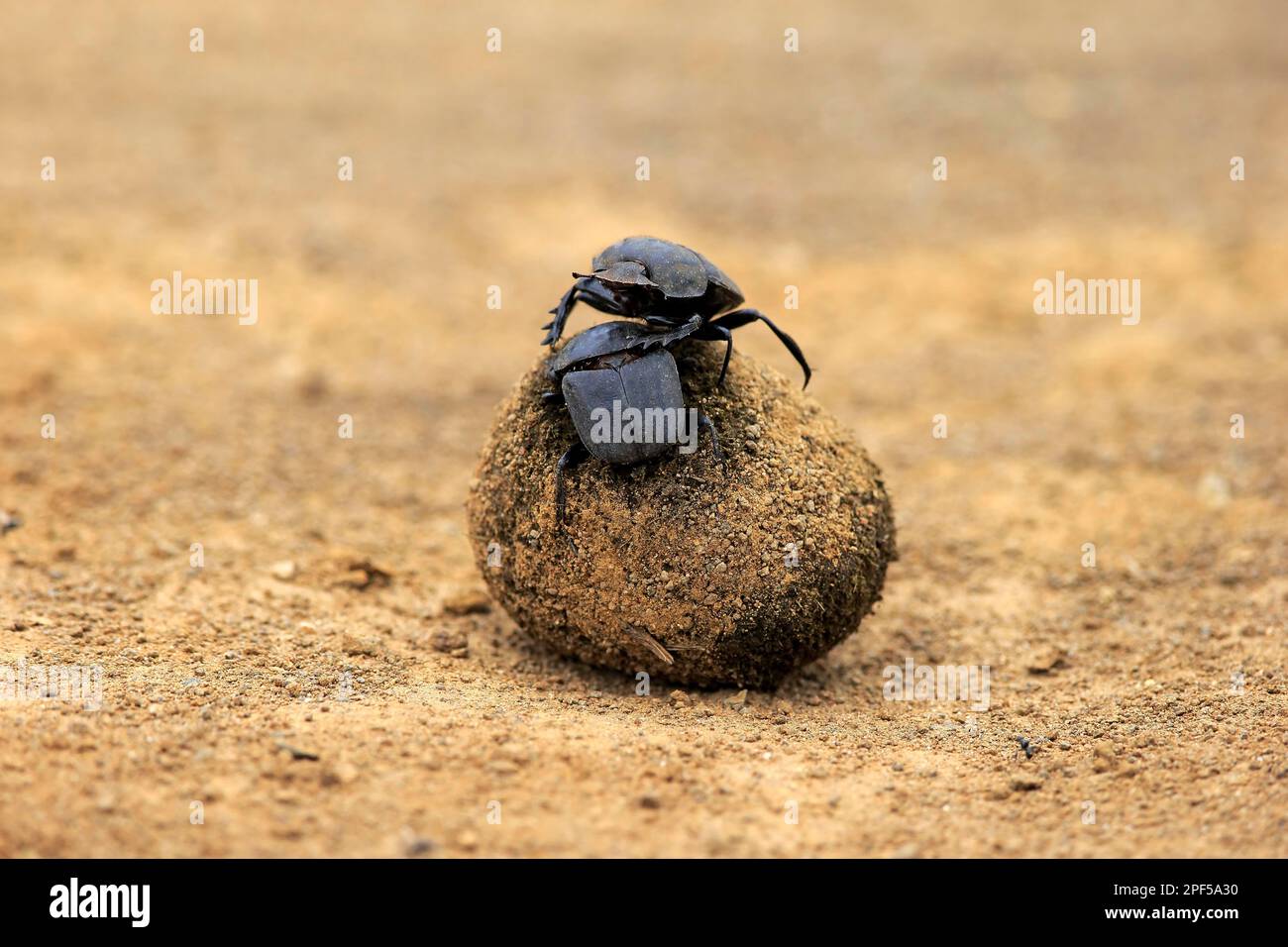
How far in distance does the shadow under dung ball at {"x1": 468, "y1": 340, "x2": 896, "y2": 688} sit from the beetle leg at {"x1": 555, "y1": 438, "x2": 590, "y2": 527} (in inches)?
1.2

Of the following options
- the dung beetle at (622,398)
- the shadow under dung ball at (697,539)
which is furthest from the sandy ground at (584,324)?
the dung beetle at (622,398)

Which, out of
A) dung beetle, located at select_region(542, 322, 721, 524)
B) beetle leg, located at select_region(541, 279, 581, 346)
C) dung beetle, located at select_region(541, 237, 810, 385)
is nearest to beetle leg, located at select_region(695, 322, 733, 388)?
dung beetle, located at select_region(541, 237, 810, 385)

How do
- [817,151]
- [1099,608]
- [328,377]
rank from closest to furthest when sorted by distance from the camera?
[1099,608] → [328,377] → [817,151]

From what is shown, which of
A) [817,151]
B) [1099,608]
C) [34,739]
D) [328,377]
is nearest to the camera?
[34,739]

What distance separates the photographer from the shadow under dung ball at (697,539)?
390 centimetres

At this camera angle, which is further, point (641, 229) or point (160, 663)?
point (641, 229)

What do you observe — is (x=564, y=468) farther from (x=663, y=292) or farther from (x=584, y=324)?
(x=584, y=324)

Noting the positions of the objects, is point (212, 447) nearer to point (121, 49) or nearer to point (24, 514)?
point (24, 514)

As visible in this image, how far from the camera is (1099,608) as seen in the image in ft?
17.2

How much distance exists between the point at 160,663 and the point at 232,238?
204 inches

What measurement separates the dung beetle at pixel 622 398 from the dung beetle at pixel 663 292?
79 mm

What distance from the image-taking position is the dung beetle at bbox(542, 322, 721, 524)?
375 cm

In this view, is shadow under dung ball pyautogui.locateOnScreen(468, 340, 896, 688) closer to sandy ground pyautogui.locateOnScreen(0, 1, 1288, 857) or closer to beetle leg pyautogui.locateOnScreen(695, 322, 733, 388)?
beetle leg pyautogui.locateOnScreen(695, 322, 733, 388)

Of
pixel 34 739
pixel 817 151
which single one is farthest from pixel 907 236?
pixel 34 739
